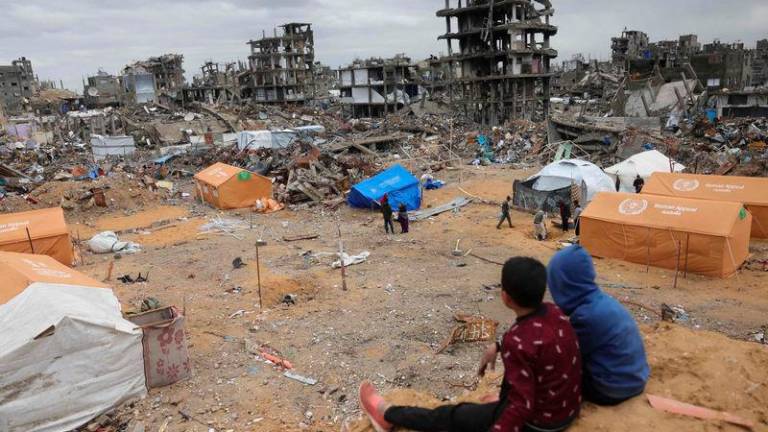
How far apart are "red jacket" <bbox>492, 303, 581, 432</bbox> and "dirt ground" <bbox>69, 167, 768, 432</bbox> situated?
1.83 ft

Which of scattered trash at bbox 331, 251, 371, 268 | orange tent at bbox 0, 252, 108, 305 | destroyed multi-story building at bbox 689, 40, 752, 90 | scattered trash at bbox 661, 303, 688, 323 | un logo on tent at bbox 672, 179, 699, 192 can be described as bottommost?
scattered trash at bbox 661, 303, 688, 323

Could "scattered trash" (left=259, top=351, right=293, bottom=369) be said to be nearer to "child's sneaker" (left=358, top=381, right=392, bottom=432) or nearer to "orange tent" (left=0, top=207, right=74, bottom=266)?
"child's sneaker" (left=358, top=381, right=392, bottom=432)

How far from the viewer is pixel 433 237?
1664 cm

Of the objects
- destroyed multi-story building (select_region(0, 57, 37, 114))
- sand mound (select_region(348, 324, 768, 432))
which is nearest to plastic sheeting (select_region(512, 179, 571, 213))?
sand mound (select_region(348, 324, 768, 432))

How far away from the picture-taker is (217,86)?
71.8 metres

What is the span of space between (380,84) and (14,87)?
51305mm

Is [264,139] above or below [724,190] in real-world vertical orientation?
above

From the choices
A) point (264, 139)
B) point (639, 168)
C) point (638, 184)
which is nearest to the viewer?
point (638, 184)

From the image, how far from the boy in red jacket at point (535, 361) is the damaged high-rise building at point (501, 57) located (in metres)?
40.6

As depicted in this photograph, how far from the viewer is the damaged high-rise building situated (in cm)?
A: 4138

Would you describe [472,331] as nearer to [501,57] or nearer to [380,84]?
[501,57]

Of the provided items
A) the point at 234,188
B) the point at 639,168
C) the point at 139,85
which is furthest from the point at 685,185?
the point at 139,85

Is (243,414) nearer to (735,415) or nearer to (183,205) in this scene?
(735,415)

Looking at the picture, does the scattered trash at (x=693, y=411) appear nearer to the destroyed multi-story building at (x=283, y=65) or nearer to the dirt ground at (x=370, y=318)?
the dirt ground at (x=370, y=318)
